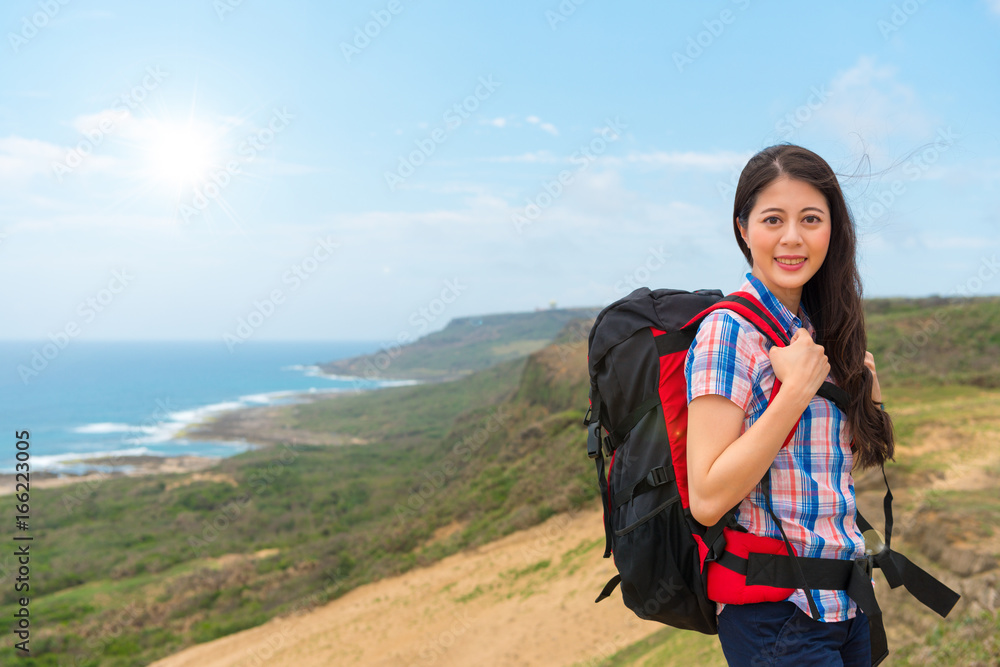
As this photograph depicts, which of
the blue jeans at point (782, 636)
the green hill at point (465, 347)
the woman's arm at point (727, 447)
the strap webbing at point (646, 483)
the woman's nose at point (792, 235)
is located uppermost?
the green hill at point (465, 347)

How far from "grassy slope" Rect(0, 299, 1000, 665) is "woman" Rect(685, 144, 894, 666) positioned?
3797 mm

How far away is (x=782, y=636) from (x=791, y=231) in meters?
0.98

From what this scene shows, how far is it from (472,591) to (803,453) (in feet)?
40.0

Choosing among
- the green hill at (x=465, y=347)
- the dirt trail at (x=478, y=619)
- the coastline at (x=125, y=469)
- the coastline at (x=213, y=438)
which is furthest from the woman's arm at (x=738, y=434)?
the green hill at (x=465, y=347)

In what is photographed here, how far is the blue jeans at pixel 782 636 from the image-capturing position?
1.38 meters

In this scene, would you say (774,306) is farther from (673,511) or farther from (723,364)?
(673,511)

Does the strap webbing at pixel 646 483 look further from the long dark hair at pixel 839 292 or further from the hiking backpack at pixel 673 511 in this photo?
the long dark hair at pixel 839 292

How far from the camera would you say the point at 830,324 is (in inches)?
65.6

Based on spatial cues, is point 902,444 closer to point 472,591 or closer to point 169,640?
point 472,591

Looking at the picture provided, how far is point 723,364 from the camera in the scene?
1.36 m

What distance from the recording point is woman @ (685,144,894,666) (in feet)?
4.43

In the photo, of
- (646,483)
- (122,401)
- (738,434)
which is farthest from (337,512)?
(122,401)

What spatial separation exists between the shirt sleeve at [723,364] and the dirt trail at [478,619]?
7515mm

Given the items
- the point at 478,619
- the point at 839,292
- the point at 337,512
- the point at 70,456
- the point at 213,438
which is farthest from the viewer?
the point at 213,438
